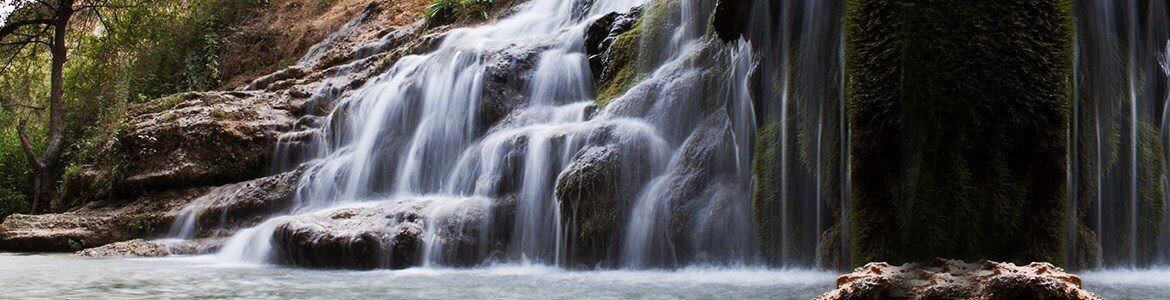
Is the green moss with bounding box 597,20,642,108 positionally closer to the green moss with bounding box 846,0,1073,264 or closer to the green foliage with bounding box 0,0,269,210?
the green moss with bounding box 846,0,1073,264

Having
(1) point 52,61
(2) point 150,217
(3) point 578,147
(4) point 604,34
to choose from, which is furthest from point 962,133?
(1) point 52,61

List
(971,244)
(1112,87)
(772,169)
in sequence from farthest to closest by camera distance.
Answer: (772,169) → (1112,87) → (971,244)

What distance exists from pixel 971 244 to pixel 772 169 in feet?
7.52

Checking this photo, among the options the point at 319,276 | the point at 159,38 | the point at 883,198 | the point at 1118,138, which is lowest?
the point at 319,276

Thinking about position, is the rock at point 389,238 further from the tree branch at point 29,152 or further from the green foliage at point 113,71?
the tree branch at point 29,152

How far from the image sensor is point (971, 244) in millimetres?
3648

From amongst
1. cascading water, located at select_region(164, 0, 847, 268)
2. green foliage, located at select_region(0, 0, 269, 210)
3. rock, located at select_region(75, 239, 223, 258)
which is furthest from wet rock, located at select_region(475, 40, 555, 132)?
green foliage, located at select_region(0, 0, 269, 210)

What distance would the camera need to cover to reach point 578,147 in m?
7.43

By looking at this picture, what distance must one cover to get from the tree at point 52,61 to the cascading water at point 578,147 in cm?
417

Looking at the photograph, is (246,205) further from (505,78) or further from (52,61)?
(52,61)

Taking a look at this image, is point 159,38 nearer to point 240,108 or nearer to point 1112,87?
point 240,108

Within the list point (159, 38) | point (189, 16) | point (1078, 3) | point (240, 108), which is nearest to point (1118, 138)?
point (1078, 3)

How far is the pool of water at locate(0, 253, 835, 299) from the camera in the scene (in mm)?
4578

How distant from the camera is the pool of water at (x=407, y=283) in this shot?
180 inches
